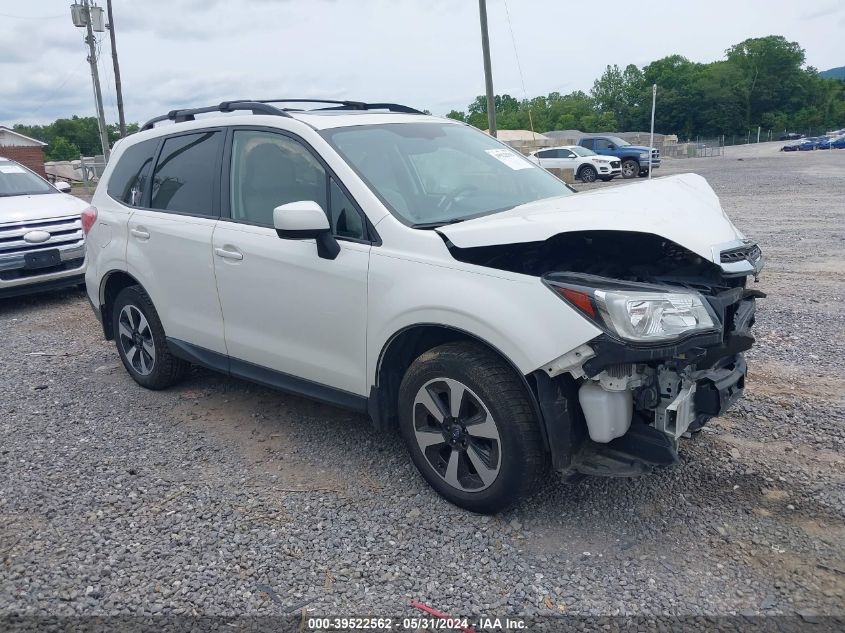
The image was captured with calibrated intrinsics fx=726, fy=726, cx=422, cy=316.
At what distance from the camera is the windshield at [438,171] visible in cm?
380

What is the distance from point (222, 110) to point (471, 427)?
269cm

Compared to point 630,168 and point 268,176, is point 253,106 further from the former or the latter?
point 630,168

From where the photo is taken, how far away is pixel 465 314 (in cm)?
321

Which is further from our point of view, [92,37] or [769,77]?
[769,77]

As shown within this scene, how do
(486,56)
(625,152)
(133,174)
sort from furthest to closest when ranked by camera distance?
→ 1. (625,152)
2. (486,56)
3. (133,174)

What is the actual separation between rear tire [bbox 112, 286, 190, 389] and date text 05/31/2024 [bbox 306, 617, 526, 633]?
2835 mm

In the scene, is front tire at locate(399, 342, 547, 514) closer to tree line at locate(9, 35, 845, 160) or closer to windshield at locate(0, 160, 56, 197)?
windshield at locate(0, 160, 56, 197)

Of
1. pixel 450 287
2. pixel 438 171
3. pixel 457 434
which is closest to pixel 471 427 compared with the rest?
pixel 457 434

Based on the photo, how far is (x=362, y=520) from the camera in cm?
352

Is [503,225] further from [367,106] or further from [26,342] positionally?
[26,342]

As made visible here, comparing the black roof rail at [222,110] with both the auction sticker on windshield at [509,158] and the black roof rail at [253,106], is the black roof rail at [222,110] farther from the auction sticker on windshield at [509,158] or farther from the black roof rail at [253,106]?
the auction sticker on windshield at [509,158]

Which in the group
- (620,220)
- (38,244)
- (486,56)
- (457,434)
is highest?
(486,56)

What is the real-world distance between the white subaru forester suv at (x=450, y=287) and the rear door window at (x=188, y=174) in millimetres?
15

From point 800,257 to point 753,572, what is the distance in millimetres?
7491
